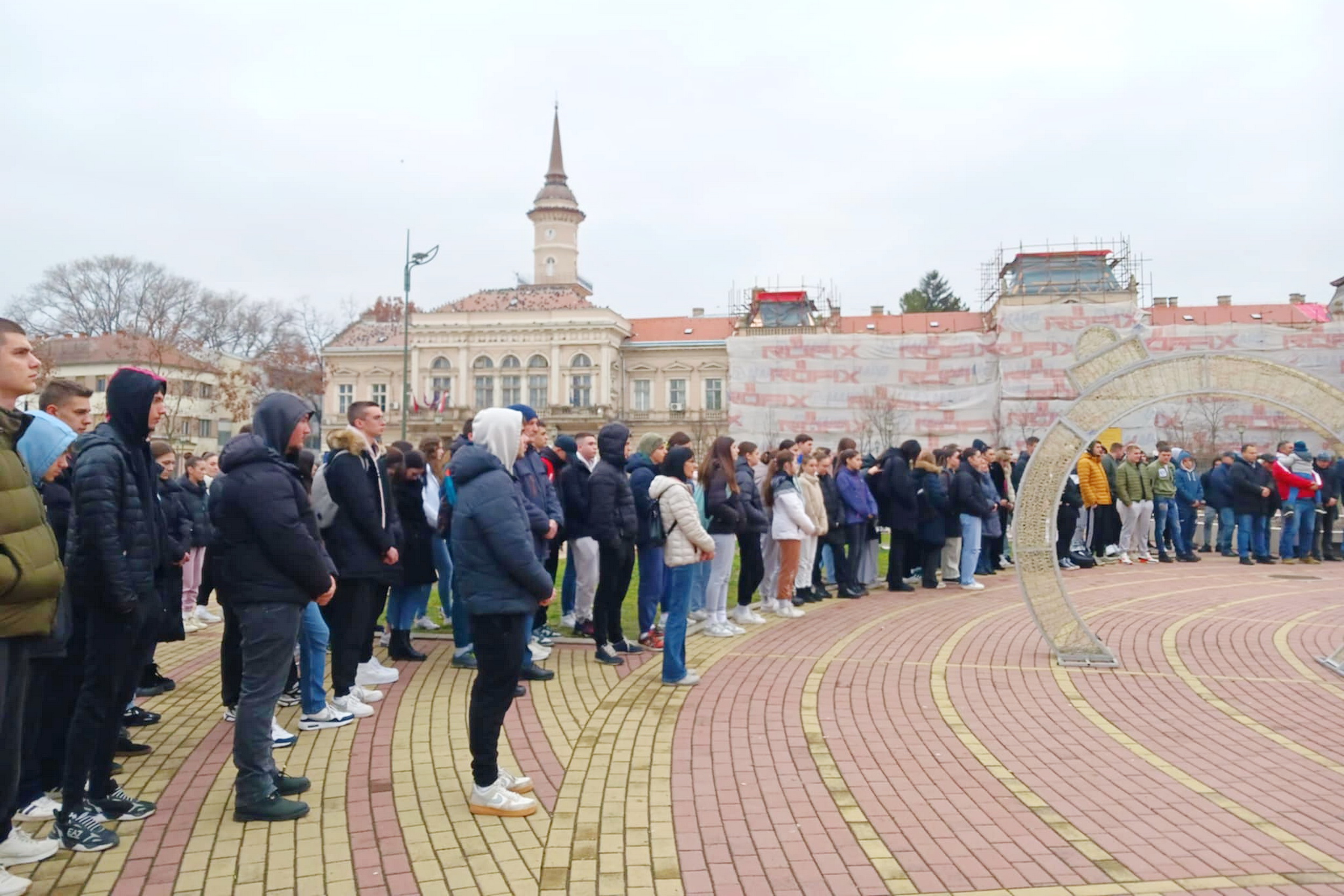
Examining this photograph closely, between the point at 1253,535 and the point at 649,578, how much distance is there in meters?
11.9

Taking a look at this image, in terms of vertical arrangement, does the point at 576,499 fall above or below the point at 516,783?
above

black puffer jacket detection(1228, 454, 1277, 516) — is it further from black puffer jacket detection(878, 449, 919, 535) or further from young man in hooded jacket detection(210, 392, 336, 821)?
young man in hooded jacket detection(210, 392, 336, 821)

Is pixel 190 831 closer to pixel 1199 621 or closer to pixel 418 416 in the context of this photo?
pixel 1199 621

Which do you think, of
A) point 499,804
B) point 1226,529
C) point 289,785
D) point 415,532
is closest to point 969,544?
point 1226,529

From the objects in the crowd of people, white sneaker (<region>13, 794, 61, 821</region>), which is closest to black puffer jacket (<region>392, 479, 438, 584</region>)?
the crowd of people

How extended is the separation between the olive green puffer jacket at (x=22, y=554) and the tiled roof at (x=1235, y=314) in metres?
56.6

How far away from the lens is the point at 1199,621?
9.58m

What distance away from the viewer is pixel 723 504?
9.03m

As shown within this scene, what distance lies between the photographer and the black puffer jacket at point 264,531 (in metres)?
4.35

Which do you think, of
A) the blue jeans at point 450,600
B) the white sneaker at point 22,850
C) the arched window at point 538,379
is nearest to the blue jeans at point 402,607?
the blue jeans at point 450,600

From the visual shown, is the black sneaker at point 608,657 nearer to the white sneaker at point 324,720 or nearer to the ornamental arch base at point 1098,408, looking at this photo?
the white sneaker at point 324,720

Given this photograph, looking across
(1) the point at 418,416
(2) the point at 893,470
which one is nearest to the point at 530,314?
(1) the point at 418,416

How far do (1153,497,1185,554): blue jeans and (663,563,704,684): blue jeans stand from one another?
11.4 m

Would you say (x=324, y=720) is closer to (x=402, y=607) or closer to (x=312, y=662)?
(x=312, y=662)
